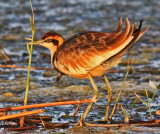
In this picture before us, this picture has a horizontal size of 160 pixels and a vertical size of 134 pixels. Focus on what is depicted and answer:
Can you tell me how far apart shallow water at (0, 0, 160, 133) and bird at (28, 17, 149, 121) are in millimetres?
685

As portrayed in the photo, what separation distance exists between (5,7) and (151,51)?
18.2 feet

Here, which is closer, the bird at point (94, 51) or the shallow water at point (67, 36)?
the bird at point (94, 51)

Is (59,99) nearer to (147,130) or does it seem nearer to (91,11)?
(147,130)

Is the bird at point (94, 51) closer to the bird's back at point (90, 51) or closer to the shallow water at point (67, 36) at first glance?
the bird's back at point (90, 51)

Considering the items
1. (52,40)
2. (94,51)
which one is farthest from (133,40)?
(52,40)

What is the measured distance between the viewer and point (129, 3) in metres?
13.6

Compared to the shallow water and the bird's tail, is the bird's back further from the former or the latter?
the shallow water

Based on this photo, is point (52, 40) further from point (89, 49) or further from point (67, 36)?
point (67, 36)

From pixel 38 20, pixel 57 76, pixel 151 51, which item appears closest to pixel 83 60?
pixel 57 76

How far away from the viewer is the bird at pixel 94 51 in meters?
5.30

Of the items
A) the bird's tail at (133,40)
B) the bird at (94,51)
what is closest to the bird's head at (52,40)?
the bird at (94,51)

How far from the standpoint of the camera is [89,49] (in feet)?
17.9

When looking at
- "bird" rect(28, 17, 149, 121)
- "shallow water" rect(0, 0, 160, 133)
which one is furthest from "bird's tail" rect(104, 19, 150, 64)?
"shallow water" rect(0, 0, 160, 133)

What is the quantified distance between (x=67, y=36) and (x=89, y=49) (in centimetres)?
503
